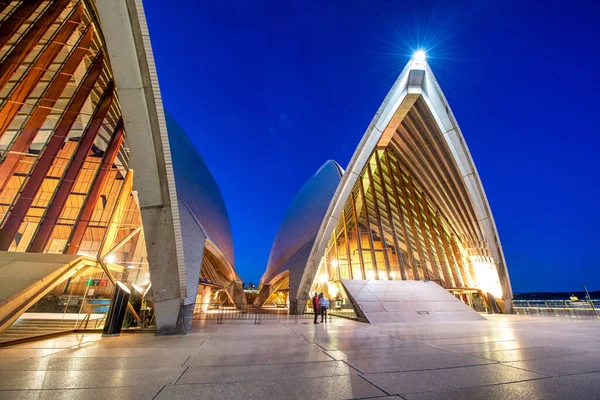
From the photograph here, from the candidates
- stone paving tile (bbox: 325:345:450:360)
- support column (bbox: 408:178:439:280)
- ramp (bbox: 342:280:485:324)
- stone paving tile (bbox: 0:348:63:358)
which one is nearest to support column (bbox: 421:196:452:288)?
support column (bbox: 408:178:439:280)

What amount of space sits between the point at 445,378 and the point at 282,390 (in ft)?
6.46

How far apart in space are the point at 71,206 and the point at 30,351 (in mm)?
24109

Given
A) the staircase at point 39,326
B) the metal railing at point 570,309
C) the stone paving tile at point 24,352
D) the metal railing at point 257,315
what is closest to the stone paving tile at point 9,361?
the stone paving tile at point 24,352

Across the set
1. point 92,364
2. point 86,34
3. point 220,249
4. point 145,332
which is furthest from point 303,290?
point 86,34

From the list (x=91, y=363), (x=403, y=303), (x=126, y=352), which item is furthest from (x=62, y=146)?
(x=403, y=303)

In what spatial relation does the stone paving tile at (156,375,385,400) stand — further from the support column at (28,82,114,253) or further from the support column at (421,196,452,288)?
the support column at (421,196,452,288)

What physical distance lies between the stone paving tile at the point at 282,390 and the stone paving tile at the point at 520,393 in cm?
53

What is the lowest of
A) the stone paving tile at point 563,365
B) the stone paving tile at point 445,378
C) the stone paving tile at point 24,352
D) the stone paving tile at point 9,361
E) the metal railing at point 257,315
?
the stone paving tile at point 24,352

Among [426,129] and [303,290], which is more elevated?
[426,129]

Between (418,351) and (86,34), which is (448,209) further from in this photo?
(86,34)

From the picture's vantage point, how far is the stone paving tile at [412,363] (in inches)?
136

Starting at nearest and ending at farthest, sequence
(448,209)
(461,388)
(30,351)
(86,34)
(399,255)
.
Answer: (461,388)
(30,351)
(86,34)
(399,255)
(448,209)

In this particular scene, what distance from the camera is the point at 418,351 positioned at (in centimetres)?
474

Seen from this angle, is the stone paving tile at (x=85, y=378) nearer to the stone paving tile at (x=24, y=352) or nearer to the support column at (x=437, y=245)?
the stone paving tile at (x=24, y=352)
